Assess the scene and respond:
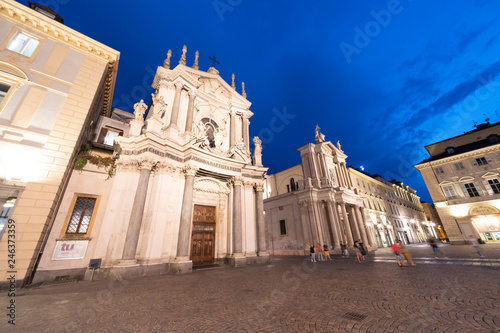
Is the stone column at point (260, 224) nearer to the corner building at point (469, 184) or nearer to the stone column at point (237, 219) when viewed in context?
the stone column at point (237, 219)

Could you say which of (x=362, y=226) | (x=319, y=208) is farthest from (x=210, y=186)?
(x=362, y=226)

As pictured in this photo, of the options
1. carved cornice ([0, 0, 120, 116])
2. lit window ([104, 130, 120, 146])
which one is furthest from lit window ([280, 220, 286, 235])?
carved cornice ([0, 0, 120, 116])

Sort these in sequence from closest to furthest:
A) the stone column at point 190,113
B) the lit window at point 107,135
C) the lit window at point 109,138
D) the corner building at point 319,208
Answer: the stone column at point 190,113
the lit window at point 107,135
the lit window at point 109,138
the corner building at point 319,208

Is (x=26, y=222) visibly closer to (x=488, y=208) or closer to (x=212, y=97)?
(x=212, y=97)

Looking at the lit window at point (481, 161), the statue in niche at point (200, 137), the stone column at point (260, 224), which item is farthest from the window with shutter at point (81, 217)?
the lit window at point (481, 161)

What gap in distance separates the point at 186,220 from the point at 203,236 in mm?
3432

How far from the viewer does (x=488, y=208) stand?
25891mm

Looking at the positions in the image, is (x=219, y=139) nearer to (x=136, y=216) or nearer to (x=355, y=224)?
(x=136, y=216)

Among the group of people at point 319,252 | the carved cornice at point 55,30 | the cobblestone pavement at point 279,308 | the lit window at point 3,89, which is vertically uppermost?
the carved cornice at point 55,30

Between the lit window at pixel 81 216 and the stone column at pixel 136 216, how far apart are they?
249cm

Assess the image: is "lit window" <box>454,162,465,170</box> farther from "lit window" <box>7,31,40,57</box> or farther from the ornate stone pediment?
"lit window" <box>7,31,40,57</box>

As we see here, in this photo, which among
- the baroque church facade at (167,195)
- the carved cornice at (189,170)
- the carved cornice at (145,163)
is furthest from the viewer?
the carved cornice at (189,170)

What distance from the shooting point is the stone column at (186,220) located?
1130cm

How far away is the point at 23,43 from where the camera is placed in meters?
10.4
